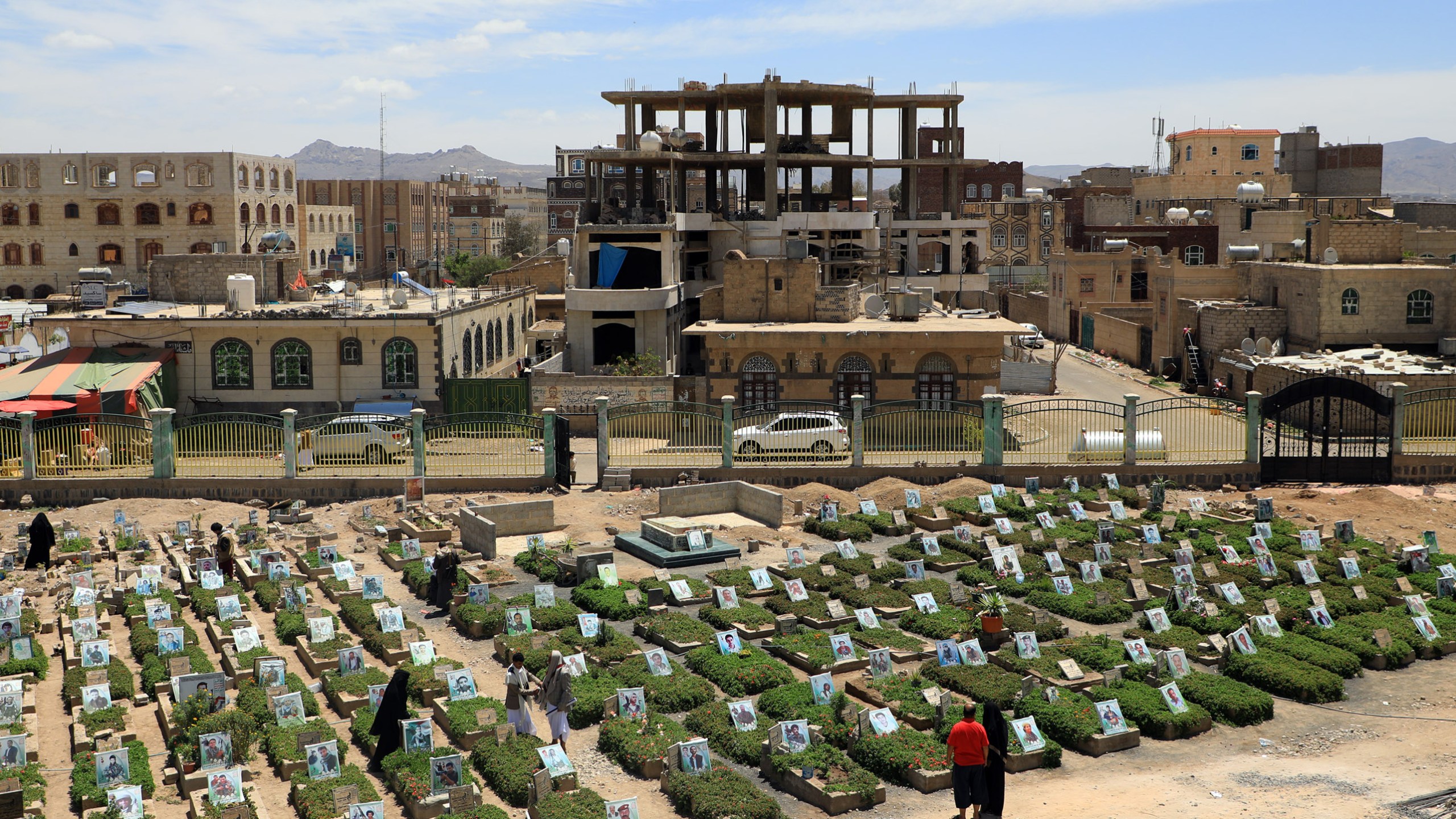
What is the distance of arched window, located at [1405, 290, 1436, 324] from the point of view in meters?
40.2

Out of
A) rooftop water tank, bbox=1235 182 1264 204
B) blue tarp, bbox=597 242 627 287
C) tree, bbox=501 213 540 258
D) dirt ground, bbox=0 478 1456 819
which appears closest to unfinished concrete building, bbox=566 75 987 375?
blue tarp, bbox=597 242 627 287

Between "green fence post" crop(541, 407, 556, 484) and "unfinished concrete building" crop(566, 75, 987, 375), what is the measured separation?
14.8 meters

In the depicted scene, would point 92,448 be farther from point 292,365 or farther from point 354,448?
point 292,365

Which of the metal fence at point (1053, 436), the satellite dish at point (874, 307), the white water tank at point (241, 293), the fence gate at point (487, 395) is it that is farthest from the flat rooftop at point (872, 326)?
the white water tank at point (241, 293)

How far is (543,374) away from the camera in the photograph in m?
34.9

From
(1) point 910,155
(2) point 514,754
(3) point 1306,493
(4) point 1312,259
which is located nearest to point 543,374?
(3) point 1306,493

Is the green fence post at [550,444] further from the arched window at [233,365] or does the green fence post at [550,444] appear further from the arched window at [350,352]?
the arched window at [233,365]

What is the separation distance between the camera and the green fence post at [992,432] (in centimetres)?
2750

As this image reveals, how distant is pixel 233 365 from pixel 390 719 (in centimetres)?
2353

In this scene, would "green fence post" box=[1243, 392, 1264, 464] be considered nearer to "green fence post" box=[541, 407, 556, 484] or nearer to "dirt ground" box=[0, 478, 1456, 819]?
"dirt ground" box=[0, 478, 1456, 819]

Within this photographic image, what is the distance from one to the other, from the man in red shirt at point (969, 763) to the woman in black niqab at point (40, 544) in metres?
16.5

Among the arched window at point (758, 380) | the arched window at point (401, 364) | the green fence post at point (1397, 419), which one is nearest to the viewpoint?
the green fence post at point (1397, 419)

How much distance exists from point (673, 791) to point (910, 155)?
52594mm

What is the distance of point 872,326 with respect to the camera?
35188mm
